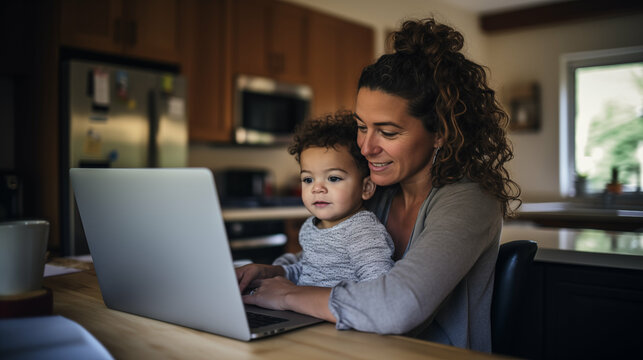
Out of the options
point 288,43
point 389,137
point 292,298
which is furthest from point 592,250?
point 288,43

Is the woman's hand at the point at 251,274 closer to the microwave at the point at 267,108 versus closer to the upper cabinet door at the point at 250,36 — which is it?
the microwave at the point at 267,108

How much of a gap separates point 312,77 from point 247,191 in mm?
1119

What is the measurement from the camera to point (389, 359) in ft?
2.32

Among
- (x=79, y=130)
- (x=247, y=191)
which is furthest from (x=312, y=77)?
(x=79, y=130)

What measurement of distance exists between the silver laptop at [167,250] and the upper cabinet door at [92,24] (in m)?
2.32

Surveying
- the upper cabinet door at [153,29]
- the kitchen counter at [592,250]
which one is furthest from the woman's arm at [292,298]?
the upper cabinet door at [153,29]

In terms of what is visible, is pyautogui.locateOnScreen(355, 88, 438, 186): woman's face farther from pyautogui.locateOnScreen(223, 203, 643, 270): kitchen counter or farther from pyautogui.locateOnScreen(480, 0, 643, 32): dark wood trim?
pyautogui.locateOnScreen(480, 0, 643, 32): dark wood trim

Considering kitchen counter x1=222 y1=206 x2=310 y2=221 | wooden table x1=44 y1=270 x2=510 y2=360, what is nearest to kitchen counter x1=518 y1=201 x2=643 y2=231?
kitchen counter x1=222 y1=206 x2=310 y2=221

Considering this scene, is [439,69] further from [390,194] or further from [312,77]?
[312,77]

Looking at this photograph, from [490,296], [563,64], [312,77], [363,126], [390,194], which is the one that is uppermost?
[563,64]

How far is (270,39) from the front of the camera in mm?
4027

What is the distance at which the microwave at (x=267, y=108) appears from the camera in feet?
12.5

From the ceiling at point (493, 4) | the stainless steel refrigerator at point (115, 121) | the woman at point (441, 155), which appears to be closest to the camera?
the woman at point (441, 155)

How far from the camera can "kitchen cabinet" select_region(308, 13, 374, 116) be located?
4.40 meters
